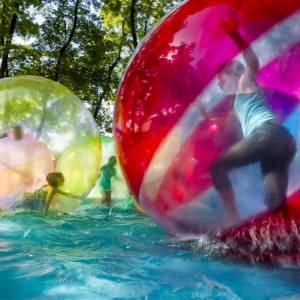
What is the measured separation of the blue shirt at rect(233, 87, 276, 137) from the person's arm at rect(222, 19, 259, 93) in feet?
0.17

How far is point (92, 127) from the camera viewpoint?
15.9 feet

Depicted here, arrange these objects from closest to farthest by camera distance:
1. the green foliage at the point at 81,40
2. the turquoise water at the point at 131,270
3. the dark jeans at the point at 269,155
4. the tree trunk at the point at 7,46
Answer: the turquoise water at the point at 131,270
the dark jeans at the point at 269,155
the tree trunk at the point at 7,46
the green foliage at the point at 81,40

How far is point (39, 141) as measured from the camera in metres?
4.26

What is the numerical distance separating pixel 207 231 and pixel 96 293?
0.88 metres

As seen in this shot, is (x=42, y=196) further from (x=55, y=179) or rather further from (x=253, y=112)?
(x=253, y=112)

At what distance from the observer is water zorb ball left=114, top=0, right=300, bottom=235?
92.0 inches

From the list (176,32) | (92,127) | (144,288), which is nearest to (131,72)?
(176,32)

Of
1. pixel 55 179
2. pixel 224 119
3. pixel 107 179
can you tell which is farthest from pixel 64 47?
pixel 224 119

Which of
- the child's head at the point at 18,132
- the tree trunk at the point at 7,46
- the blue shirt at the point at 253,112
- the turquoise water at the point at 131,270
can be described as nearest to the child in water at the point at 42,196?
the child's head at the point at 18,132

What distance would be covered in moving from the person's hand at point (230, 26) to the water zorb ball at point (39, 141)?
95.2 inches

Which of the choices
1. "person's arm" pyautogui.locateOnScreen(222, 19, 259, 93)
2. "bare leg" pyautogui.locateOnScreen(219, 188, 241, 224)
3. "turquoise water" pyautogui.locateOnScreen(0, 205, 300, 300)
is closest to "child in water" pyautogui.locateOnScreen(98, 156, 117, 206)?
"turquoise water" pyautogui.locateOnScreen(0, 205, 300, 300)

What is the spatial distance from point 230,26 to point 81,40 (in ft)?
44.3

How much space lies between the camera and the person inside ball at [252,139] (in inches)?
90.7

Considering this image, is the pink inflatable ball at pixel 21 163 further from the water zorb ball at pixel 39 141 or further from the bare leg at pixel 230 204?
the bare leg at pixel 230 204
